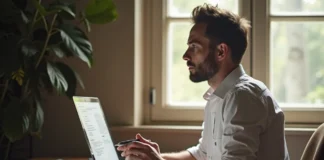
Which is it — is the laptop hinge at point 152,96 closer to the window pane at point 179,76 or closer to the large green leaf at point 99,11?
the window pane at point 179,76

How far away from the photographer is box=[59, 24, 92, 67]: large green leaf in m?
2.10

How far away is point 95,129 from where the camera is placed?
→ 1732mm

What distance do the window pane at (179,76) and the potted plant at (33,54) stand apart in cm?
51

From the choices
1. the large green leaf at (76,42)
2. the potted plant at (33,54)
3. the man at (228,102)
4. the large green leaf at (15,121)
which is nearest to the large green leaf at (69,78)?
the potted plant at (33,54)

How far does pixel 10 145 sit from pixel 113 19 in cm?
73

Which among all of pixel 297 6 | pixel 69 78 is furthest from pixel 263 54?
pixel 69 78

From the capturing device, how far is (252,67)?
2.56 meters

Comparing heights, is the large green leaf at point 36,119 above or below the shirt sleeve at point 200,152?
above

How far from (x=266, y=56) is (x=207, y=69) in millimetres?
800

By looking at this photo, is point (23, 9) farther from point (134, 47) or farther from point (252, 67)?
point (252, 67)

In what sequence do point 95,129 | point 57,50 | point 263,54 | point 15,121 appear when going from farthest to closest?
point 263,54
point 57,50
point 15,121
point 95,129

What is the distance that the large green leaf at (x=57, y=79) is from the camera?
81.0 inches

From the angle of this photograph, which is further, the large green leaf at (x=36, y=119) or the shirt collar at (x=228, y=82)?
the large green leaf at (x=36, y=119)

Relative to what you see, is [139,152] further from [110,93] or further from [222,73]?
[110,93]
